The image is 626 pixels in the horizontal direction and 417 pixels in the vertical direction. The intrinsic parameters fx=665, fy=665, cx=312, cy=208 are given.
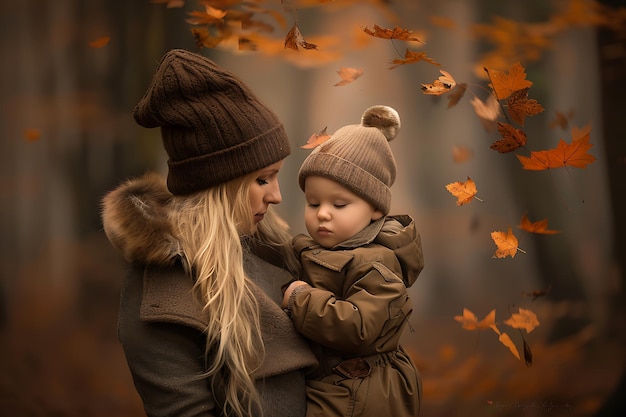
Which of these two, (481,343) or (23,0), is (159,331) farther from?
(23,0)

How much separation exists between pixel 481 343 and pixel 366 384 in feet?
4.16

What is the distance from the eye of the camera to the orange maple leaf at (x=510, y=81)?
89.3 inches

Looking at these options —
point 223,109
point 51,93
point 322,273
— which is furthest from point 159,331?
point 51,93

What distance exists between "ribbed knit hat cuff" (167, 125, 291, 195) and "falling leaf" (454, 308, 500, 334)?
4.74 feet

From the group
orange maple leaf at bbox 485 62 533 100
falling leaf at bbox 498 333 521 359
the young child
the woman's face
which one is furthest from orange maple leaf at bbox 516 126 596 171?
the woman's face

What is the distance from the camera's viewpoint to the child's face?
1933mm

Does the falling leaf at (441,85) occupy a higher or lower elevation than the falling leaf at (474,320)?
higher

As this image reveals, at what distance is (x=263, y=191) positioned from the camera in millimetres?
1882

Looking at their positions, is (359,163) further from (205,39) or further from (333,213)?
(205,39)

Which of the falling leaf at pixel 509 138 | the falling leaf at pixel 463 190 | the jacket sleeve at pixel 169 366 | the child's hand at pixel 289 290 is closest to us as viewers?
the jacket sleeve at pixel 169 366

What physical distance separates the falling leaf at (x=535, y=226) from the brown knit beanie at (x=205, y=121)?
4.93 ft

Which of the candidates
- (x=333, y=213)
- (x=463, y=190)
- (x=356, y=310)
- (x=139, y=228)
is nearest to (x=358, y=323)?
(x=356, y=310)

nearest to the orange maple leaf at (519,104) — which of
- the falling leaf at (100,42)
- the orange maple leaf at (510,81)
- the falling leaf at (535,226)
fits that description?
the orange maple leaf at (510,81)

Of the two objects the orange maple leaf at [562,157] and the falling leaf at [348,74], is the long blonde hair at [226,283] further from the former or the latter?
the orange maple leaf at [562,157]
